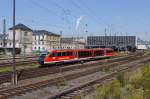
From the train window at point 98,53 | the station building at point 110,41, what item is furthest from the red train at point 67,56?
the station building at point 110,41

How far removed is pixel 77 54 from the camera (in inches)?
1905

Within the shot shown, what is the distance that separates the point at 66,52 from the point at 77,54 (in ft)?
11.9

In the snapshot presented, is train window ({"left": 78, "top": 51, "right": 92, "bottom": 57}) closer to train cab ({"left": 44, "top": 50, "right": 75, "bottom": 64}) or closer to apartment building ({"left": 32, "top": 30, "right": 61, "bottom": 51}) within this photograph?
train cab ({"left": 44, "top": 50, "right": 75, "bottom": 64})

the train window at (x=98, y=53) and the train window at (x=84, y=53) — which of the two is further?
the train window at (x=98, y=53)

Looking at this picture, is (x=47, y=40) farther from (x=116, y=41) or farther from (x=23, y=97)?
(x=23, y=97)

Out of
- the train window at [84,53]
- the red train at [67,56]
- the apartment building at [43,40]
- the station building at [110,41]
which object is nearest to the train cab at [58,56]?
the red train at [67,56]

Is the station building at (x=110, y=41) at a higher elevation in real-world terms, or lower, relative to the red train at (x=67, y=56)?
higher

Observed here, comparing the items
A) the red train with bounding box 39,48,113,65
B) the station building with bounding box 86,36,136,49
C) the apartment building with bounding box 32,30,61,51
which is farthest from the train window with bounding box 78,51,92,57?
the station building with bounding box 86,36,136,49

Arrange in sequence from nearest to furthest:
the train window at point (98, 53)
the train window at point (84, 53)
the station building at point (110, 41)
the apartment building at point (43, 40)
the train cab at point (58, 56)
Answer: the train cab at point (58, 56)
the train window at point (84, 53)
the train window at point (98, 53)
the apartment building at point (43, 40)
the station building at point (110, 41)

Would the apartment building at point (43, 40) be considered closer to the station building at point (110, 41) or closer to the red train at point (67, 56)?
the station building at point (110, 41)

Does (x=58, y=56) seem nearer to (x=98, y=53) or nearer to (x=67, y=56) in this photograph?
(x=67, y=56)

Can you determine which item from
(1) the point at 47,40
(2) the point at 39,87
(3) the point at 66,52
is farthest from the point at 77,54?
(1) the point at 47,40

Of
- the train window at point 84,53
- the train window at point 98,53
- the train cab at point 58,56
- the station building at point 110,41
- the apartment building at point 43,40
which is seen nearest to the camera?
the train cab at point 58,56

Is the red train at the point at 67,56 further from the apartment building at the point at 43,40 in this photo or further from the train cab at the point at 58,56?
the apartment building at the point at 43,40
